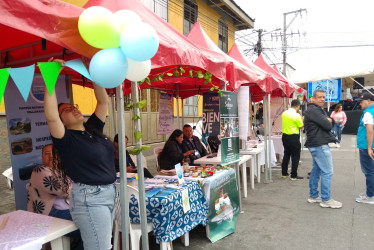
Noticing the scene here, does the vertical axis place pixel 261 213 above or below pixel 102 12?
below

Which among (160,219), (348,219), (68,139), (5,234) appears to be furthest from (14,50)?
(348,219)

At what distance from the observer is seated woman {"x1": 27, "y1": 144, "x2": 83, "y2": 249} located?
107 inches

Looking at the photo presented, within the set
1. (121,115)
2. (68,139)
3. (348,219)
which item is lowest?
(348,219)

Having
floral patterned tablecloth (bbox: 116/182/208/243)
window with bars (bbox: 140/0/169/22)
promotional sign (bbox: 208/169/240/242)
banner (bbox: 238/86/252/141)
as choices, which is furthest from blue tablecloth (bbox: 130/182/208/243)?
window with bars (bbox: 140/0/169/22)

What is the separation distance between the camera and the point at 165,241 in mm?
2859

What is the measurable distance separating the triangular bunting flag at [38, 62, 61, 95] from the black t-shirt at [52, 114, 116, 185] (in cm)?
38

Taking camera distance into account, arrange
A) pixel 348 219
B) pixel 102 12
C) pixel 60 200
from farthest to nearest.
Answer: pixel 348 219 → pixel 60 200 → pixel 102 12

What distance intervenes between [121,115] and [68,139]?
44 centimetres

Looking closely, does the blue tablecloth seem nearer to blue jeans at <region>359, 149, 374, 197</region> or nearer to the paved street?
the paved street

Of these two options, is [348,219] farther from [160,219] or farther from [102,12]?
[102,12]

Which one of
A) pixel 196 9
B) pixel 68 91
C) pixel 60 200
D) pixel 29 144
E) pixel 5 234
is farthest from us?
pixel 196 9

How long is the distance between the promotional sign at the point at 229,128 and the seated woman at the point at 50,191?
6.81 feet

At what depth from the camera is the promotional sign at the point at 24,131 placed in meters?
3.23

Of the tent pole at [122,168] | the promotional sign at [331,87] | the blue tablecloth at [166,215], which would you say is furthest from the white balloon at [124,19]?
the promotional sign at [331,87]
